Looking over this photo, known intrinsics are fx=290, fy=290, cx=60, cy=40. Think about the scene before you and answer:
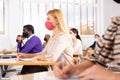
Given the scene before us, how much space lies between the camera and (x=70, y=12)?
10016 mm

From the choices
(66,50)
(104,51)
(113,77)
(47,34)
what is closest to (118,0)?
(104,51)

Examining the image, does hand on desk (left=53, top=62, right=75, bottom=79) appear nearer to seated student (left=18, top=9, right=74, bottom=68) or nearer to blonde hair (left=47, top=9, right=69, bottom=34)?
seated student (left=18, top=9, right=74, bottom=68)

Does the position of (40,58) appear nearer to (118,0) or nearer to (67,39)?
(67,39)

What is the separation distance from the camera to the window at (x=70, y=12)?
943cm

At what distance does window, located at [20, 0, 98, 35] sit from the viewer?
9.43m

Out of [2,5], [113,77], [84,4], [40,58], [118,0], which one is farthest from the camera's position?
[84,4]

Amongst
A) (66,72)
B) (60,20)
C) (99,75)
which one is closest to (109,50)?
(66,72)

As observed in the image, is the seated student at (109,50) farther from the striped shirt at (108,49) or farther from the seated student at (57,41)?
the seated student at (57,41)

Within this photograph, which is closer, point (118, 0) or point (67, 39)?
point (118, 0)

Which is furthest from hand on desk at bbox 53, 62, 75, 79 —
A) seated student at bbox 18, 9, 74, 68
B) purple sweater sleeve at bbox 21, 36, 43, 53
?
purple sweater sleeve at bbox 21, 36, 43, 53

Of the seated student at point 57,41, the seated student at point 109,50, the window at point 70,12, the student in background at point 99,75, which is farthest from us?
the window at point 70,12

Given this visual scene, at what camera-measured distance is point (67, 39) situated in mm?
3936

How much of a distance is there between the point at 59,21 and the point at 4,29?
538cm

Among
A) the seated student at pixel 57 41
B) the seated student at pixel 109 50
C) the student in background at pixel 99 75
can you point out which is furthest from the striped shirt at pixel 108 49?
the seated student at pixel 57 41
